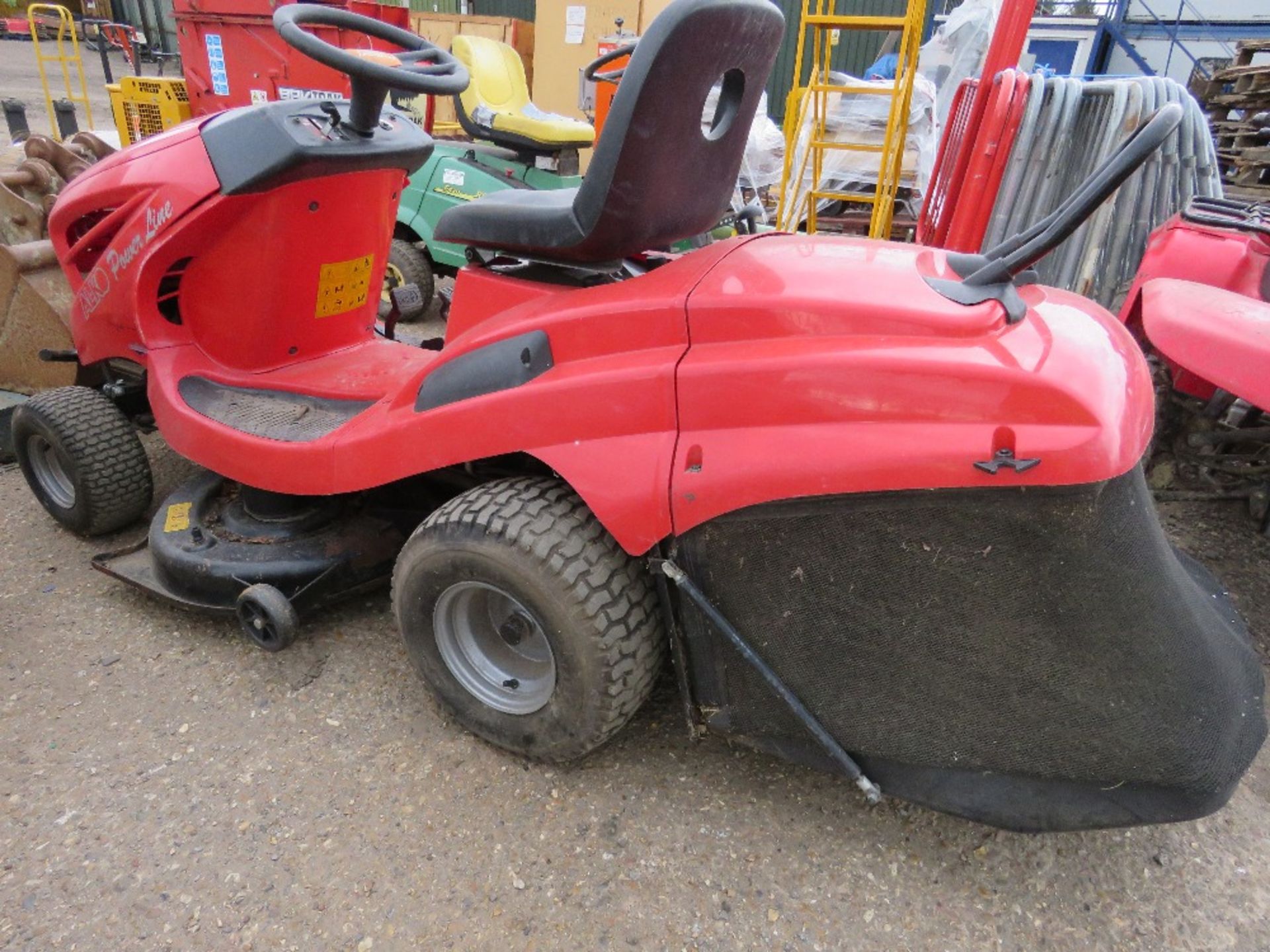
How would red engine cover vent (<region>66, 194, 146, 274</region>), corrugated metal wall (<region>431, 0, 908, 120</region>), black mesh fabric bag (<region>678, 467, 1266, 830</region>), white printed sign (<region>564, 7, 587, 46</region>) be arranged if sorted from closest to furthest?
1. black mesh fabric bag (<region>678, 467, 1266, 830</region>)
2. red engine cover vent (<region>66, 194, 146, 274</region>)
3. white printed sign (<region>564, 7, 587, 46</region>)
4. corrugated metal wall (<region>431, 0, 908, 120</region>)

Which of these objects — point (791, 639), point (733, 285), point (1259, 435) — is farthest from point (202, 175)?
point (1259, 435)

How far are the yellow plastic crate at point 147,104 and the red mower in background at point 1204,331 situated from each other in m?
6.25

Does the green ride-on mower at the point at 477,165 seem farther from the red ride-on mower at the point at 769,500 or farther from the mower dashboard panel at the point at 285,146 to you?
the red ride-on mower at the point at 769,500

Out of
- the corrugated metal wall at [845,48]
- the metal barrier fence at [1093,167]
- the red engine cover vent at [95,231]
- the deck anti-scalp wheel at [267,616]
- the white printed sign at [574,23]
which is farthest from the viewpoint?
the corrugated metal wall at [845,48]

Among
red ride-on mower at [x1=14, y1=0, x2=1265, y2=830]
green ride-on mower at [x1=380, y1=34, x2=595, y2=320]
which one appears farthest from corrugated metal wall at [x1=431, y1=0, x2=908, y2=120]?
red ride-on mower at [x1=14, y1=0, x2=1265, y2=830]

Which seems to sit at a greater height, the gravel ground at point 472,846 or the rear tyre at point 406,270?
the rear tyre at point 406,270

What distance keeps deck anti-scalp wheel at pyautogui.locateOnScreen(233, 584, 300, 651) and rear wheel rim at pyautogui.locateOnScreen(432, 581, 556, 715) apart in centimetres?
43

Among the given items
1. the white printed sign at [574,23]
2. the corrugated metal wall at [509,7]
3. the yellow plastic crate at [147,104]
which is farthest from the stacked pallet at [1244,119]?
the corrugated metal wall at [509,7]

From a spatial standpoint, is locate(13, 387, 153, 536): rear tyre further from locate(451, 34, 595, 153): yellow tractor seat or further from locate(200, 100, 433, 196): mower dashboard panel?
locate(451, 34, 595, 153): yellow tractor seat

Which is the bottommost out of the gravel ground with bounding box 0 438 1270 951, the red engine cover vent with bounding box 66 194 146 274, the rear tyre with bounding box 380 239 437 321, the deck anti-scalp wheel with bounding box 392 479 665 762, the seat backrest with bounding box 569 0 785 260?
the gravel ground with bounding box 0 438 1270 951

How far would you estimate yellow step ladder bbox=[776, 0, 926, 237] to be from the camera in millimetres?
4926

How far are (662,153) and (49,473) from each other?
2.26m

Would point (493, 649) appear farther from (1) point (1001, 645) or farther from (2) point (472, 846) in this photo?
(1) point (1001, 645)

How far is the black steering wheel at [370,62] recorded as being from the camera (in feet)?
6.36
